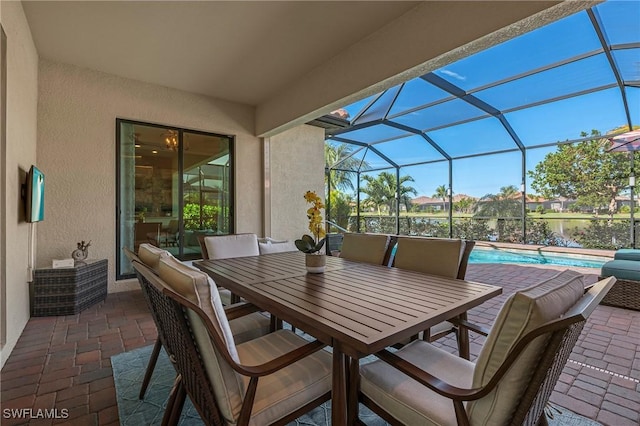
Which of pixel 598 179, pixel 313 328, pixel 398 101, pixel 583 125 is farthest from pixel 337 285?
pixel 598 179

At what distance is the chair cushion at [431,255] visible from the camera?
230cm

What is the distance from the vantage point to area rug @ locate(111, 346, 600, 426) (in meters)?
1.69

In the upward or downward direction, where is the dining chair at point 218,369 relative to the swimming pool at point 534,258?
upward

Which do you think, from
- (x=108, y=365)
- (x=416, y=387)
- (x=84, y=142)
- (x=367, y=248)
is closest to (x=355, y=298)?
(x=416, y=387)

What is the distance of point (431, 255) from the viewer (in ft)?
7.98

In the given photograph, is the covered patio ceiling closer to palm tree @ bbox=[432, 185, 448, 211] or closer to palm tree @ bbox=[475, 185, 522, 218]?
palm tree @ bbox=[432, 185, 448, 211]

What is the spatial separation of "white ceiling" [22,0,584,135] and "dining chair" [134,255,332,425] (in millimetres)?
2704

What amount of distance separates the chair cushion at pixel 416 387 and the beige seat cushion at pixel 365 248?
1.30m

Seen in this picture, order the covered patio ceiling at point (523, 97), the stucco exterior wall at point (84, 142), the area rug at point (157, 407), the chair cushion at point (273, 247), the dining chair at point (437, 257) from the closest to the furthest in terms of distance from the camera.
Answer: the area rug at point (157, 407)
the dining chair at point (437, 257)
the chair cushion at point (273, 247)
the stucco exterior wall at point (84, 142)
the covered patio ceiling at point (523, 97)

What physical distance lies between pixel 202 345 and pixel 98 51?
4.17 m

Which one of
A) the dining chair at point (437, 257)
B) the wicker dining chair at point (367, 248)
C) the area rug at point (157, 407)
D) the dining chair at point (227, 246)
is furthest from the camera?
the dining chair at point (227, 246)

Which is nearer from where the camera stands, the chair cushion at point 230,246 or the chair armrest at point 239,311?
the chair armrest at point 239,311

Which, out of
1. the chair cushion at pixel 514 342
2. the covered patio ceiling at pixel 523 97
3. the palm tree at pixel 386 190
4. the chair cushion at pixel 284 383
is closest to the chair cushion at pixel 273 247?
the chair cushion at pixel 284 383

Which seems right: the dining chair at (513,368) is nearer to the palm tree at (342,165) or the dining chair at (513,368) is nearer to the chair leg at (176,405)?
the chair leg at (176,405)
